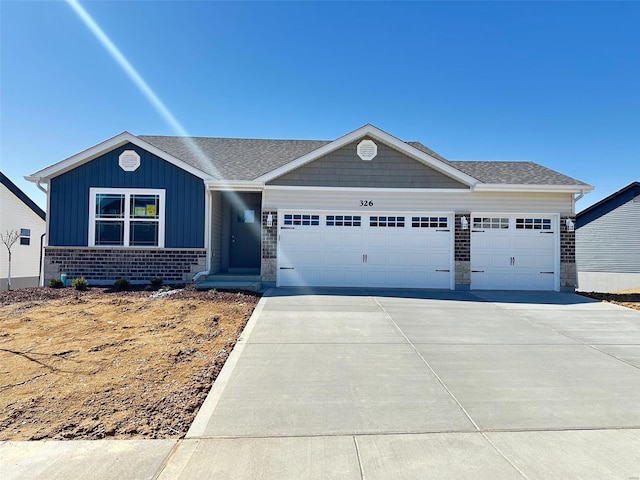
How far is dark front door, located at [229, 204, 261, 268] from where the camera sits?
15.0 metres

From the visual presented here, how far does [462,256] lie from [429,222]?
1488mm

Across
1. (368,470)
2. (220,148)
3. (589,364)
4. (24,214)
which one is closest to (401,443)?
(368,470)

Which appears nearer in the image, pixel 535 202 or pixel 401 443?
pixel 401 443

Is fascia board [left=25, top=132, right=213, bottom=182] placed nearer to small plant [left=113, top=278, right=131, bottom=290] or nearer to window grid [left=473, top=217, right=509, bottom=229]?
small plant [left=113, top=278, right=131, bottom=290]

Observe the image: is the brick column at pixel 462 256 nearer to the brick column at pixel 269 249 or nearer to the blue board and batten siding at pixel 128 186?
the brick column at pixel 269 249

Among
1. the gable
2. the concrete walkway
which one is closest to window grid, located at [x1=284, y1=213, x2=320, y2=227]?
the gable

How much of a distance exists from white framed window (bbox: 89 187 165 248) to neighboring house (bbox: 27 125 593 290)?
3cm

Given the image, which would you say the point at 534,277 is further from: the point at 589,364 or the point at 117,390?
the point at 117,390

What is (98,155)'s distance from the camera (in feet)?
39.2

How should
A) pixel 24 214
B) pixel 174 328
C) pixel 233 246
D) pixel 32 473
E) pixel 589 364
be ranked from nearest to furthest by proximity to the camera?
pixel 32 473 → pixel 589 364 → pixel 174 328 → pixel 233 246 → pixel 24 214

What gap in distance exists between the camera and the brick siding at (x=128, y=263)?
11.9m

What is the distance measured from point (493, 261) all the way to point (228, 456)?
36.7ft

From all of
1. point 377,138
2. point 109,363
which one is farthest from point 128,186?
point 109,363

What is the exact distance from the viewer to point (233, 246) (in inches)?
590
